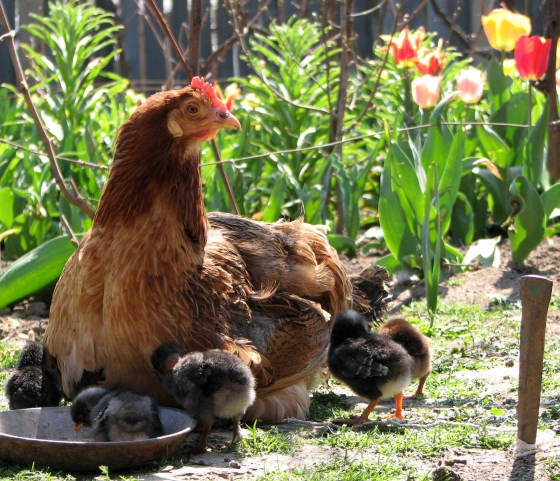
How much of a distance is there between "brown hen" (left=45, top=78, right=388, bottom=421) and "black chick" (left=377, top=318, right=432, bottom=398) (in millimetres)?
625

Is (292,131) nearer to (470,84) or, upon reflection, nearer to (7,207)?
(470,84)

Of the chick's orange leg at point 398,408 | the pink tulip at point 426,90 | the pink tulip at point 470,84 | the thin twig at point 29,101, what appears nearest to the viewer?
the chick's orange leg at point 398,408

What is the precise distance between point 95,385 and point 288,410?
0.95 metres

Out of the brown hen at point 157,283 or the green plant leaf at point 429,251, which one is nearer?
the brown hen at point 157,283

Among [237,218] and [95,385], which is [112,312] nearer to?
[95,385]

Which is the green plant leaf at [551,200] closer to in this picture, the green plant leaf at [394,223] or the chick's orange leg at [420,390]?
the green plant leaf at [394,223]

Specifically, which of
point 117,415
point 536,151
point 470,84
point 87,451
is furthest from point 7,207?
point 536,151

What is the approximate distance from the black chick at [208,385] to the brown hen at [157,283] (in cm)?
25

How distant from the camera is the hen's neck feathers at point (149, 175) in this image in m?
3.62

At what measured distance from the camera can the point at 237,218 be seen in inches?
176

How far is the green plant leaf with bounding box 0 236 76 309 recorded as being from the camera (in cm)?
573

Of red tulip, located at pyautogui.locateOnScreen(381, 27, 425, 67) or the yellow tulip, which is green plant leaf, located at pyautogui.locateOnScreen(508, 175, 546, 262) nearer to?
the yellow tulip

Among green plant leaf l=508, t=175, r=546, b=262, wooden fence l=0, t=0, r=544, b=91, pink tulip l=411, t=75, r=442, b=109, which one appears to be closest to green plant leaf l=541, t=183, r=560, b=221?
green plant leaf l=508, t=175, r=546, b=262

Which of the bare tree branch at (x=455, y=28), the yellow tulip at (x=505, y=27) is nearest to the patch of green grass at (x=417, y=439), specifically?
the yellow tulip at (x=505, y=27)
